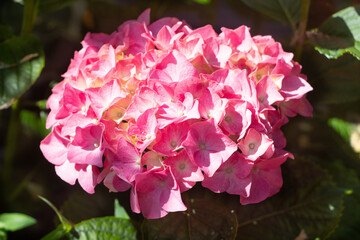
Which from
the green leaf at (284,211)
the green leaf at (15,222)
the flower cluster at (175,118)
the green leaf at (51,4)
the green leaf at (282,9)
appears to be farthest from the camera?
the green leaf at (51,4)

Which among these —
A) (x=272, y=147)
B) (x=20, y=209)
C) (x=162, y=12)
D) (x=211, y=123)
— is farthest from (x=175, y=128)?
(x=162, y=12)

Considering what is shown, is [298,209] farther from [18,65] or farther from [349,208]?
[18,65]

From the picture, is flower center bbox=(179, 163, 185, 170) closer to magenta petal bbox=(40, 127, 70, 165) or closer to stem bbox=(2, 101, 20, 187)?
magenta petal bbox=(40, 127, 70, 165)

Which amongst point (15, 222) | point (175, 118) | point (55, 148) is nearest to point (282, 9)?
point (175, 118)

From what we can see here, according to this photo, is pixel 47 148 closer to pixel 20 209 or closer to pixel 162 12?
pixel 20 209

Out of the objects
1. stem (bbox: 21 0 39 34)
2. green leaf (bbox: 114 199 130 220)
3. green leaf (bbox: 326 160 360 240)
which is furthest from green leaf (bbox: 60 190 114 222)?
green leaf (bbox: 326 160 360 240)

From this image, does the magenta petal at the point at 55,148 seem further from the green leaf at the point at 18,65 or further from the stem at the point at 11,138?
the stem at the point at 11,138

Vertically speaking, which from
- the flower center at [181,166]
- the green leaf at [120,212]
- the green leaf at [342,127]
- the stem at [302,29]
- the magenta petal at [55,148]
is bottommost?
the green leaf at [120,212]

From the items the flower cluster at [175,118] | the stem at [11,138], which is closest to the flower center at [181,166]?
the flower cluster at [175,118]
